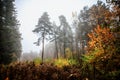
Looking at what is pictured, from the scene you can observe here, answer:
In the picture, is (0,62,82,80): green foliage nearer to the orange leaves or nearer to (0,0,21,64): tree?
the orange leaves

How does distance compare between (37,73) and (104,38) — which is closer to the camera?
(104,38)

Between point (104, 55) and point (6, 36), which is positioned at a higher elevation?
point (6, 36)

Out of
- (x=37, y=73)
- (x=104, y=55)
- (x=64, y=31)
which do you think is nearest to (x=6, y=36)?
(x=37, y=73)

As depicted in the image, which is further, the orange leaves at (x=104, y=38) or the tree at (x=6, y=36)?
the tree at (x=6, y=36)

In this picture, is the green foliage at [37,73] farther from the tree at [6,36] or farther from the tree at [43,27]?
the tree at [43,27]

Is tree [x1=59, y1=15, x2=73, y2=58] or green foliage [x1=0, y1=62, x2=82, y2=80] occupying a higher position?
tree [x1=59, y1=15, x2=73, y2=58]

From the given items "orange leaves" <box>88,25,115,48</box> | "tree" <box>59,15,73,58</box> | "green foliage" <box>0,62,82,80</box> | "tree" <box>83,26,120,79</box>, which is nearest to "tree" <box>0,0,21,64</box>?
"green foliage" <box>0,62,82,80</box>

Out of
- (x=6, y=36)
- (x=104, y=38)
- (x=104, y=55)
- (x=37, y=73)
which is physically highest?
(x=6, y=36)

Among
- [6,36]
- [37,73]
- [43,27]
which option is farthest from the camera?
[43,27]

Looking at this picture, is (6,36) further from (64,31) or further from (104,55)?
(64,31)

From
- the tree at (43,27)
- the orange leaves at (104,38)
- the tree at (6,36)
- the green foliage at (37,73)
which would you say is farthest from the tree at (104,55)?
the tree at (43,27)

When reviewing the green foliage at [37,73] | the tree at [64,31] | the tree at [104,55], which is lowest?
the green foliage at [37,73]

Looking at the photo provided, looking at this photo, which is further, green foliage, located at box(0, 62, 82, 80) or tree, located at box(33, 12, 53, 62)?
tree, located at box(33, 12, 53, 62)

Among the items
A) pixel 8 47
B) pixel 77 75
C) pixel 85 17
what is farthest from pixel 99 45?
pixel 85 17
